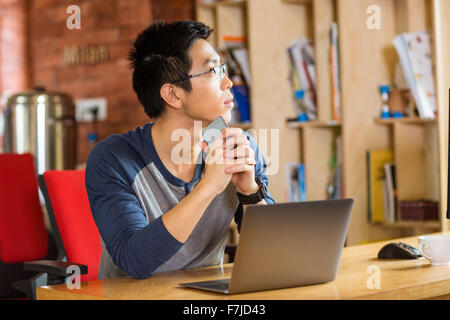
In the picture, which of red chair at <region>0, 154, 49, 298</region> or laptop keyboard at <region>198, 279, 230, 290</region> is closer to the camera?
laptop keyboard at <region>198, 279, 230, 290</region>

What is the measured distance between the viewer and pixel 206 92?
64.8 inches

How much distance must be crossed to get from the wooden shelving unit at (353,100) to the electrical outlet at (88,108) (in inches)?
53.3

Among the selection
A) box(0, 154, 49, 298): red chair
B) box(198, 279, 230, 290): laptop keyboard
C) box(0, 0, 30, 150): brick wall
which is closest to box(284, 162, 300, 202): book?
box(0, 154, 49, 298): red chair

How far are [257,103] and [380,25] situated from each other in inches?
28.2

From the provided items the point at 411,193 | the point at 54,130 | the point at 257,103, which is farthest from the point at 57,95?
the point at 411,193

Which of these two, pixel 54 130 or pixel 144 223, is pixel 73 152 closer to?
pixel 54 130

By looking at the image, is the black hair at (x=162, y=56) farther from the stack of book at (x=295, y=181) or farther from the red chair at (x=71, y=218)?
the stack of book at (x=295, y=181)

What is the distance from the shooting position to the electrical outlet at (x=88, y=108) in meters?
4.42

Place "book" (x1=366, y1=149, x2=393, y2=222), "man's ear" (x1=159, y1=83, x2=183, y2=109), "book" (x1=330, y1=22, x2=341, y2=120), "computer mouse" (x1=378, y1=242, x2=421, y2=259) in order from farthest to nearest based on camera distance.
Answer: "book" (x1=330, y1=22, x2=341, y2=120) < "book" (x1=366, y1=149, x2=393, y2=222) < "man's ear" (x1=159, y1=83, x2=183, y2=109) < "computer mouse" (x1=378, y1=242, x2=421, y2=259)

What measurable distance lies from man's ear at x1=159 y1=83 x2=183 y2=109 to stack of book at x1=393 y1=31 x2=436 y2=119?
4.92 feet

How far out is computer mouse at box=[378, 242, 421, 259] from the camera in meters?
1.56

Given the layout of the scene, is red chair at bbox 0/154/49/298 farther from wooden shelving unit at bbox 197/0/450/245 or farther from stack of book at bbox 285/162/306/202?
stack of book at bbox 285/162/306/202

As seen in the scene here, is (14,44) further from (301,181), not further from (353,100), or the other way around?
(353,100)

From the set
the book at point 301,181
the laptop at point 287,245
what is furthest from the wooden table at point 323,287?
the book at point 301,181
